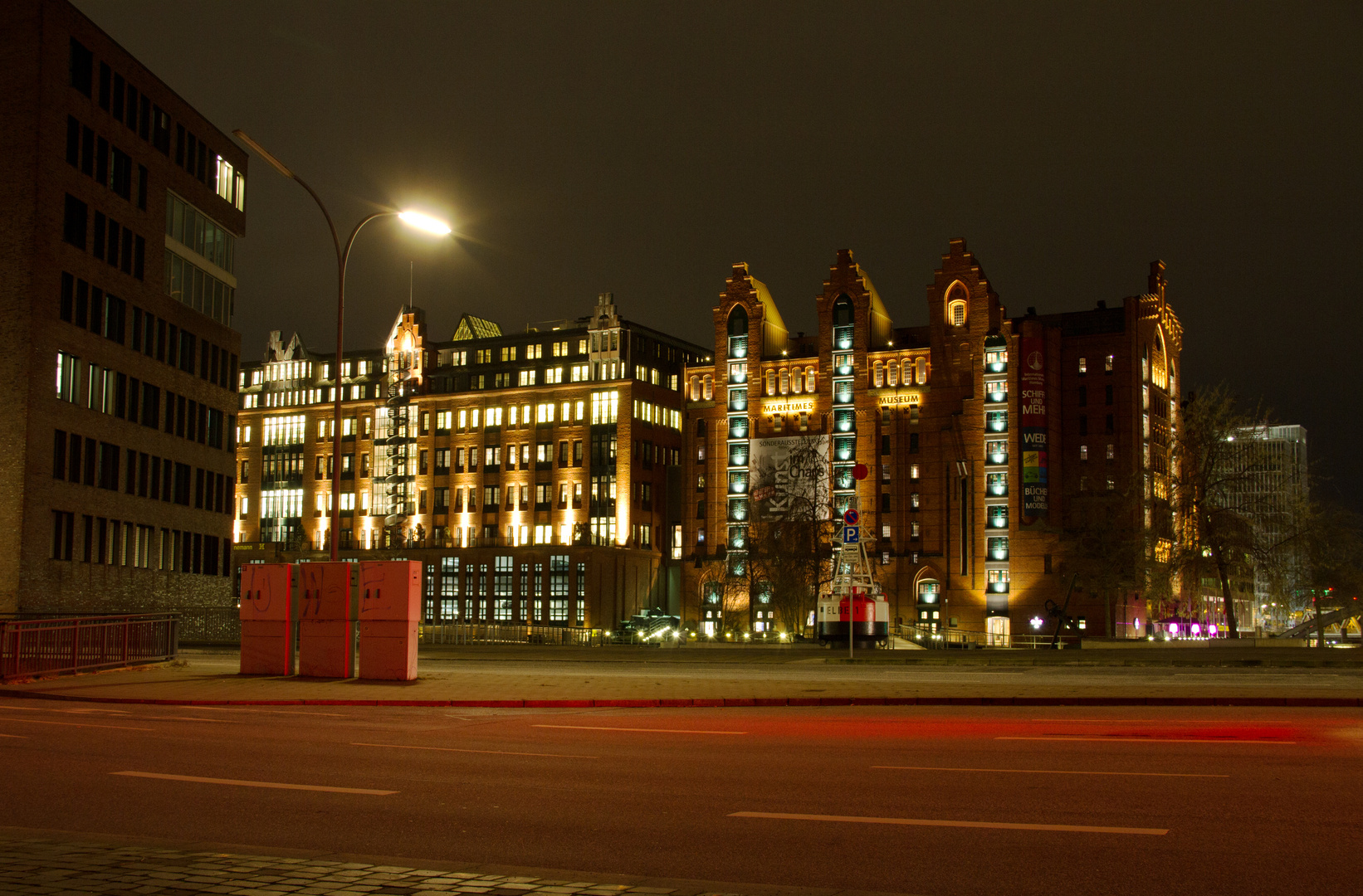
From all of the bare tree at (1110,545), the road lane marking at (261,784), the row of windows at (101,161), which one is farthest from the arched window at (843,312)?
the road lane marking at (261,784)

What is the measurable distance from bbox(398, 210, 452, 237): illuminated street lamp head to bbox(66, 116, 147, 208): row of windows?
28585 mm

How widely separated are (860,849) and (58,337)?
1882 inches

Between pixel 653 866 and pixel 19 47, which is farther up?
pixel 19 47

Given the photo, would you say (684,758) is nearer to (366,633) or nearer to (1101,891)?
(1101,891)

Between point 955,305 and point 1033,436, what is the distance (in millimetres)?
13051

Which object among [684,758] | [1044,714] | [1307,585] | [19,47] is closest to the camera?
[684,758]

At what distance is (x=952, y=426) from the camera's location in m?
105

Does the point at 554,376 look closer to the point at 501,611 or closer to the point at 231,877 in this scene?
the point at 501,611

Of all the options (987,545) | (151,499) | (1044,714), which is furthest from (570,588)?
(1044,714)

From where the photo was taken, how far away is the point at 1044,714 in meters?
19.5

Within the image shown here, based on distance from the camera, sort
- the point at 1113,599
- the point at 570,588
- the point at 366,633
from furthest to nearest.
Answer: the point at 570,588
the point at 1113,599
the point at 366,633

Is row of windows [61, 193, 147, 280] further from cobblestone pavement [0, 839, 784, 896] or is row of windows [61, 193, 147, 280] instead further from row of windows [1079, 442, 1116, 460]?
row of windows [1079, 442, 1116, 460]

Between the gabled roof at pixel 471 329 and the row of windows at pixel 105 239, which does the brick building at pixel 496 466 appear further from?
the row of windows at pixel 105 239

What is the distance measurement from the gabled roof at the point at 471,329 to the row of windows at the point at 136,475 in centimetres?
6905
